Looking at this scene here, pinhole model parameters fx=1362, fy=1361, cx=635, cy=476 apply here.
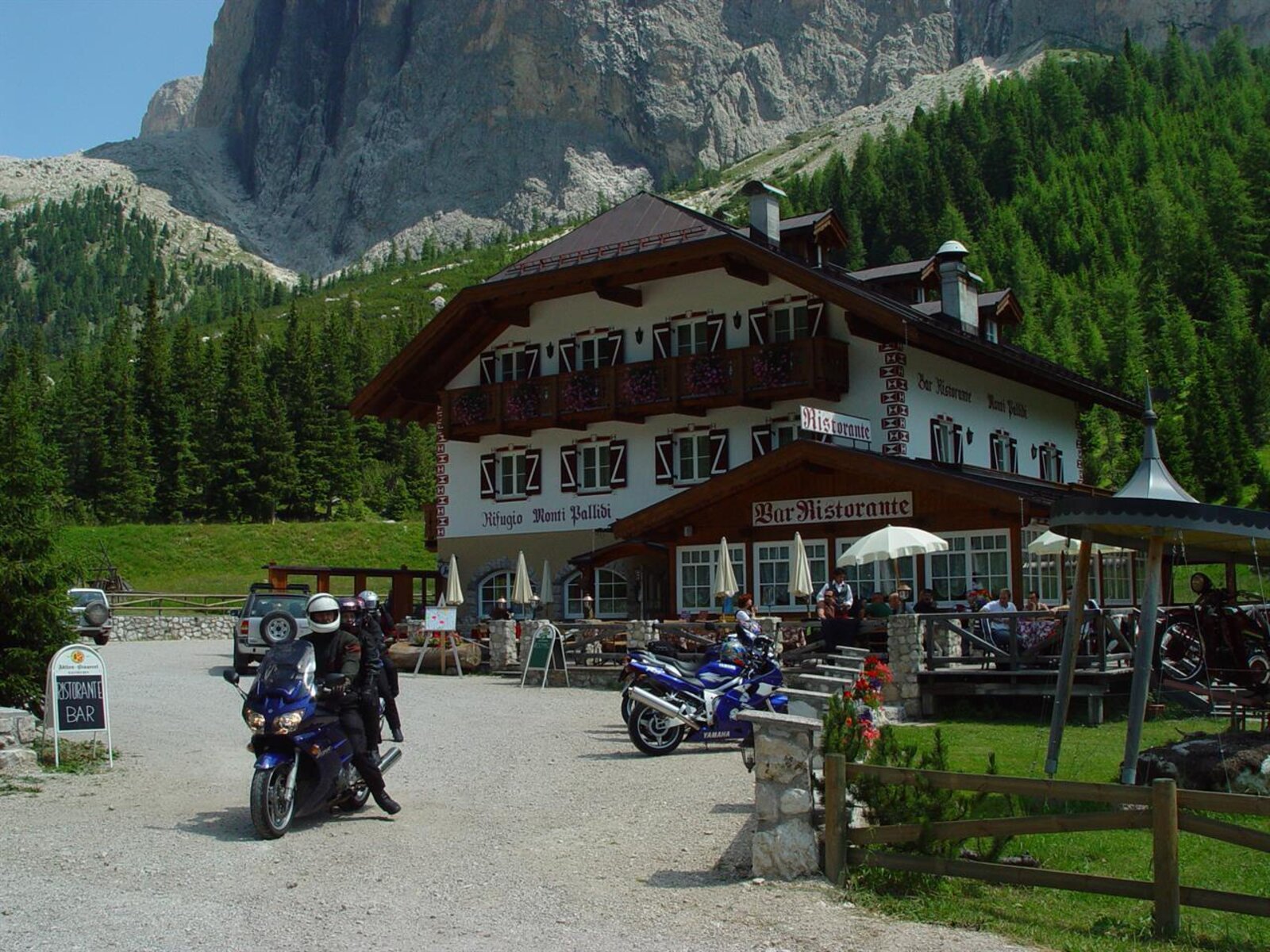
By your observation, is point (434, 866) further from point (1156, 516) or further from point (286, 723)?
point (1156, 516)

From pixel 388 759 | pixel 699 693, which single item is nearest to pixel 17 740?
pixel 388 759

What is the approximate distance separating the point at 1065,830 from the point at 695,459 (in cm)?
2498

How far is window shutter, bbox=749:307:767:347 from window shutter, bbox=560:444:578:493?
570cm

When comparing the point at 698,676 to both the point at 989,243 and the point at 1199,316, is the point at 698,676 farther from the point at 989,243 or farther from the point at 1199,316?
the point at 989,243

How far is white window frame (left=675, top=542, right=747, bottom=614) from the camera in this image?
28.8 meters

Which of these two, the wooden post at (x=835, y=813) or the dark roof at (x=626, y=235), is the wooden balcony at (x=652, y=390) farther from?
the wooden post at (x=835, y=813)

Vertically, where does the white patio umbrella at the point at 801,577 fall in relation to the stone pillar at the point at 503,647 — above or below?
above

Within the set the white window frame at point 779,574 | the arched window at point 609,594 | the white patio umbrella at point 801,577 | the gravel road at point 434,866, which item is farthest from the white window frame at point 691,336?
the gravel road at point 434,866

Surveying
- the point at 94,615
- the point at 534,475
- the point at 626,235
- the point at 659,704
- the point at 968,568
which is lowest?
the point at 659,704

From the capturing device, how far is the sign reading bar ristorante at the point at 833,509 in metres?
26.1

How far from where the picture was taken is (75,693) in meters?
12.6

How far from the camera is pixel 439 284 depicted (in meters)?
156

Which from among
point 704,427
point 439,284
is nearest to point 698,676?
point 704,427

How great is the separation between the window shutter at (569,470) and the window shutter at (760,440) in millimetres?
5115
